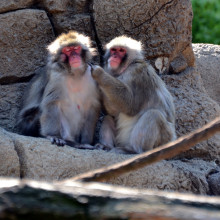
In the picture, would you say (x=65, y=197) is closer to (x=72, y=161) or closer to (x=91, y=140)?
(x=72, y=161)

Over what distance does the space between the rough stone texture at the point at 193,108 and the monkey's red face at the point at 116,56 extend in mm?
1258

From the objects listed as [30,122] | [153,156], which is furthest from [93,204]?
[30,122]

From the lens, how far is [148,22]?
682 cm

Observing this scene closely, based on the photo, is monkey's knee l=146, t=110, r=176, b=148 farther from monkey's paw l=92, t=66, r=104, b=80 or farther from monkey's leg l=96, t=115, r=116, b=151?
monkey's paw l=92, t=66, r=104, b=80

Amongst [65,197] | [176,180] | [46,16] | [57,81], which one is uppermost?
[46,16]

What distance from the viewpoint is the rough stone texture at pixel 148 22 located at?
6.78 metres

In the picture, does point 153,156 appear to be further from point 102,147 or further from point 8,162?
point 102,147

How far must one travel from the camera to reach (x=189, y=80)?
7078 millimetres

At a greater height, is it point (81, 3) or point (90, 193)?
point (81, 3)

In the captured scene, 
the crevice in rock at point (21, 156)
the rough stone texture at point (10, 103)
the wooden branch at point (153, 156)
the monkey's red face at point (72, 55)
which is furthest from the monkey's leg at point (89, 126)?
the wooden branch at point (153, 156)

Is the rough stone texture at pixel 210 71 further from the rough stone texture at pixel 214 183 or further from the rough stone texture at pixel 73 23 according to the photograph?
the rough stone texture at pixel 214 183

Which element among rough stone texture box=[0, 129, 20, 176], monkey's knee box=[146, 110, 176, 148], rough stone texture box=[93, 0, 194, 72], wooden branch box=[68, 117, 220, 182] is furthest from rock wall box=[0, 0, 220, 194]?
wooden branch box=[68, 117, 220, 182]

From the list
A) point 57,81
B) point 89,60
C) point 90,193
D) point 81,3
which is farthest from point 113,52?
point 90,193

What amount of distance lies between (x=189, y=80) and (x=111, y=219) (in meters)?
5.65
